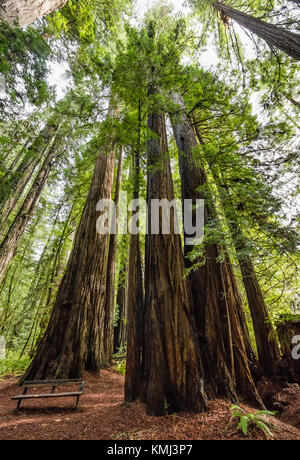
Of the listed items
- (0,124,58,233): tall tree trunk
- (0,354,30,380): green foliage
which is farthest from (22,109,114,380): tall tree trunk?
(0,354,30,380): green foliage

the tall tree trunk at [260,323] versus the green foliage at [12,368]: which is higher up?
the tall tree trunk at [260,323]

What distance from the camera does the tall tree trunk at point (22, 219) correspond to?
5.26 metres

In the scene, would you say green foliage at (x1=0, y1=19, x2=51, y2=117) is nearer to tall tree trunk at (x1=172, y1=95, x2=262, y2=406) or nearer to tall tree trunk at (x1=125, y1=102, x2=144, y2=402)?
tall tree trunk at (x1=125, y1=102, x2=144, y2=402)

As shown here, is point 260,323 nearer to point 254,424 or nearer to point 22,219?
point 254,424

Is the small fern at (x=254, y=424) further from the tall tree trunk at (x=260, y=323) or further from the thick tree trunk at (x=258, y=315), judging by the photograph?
the tall tree trunk at (x=260, y=323)

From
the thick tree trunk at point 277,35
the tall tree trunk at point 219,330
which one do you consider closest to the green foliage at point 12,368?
the tall tree trunk at point 219,330

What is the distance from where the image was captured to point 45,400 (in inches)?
143

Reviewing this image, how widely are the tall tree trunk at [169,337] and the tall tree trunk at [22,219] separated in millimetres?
4263

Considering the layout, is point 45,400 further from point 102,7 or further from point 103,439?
point 102,7

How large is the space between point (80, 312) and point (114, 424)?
2.79 meters

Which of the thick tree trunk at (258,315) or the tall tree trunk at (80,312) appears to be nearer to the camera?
the thick tree trunk at (258,315)

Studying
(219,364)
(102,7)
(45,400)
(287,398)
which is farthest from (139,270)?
(102,7)

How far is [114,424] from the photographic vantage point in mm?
2324

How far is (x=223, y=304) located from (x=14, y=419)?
361 centimetres
